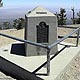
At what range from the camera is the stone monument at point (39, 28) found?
24.1 feet

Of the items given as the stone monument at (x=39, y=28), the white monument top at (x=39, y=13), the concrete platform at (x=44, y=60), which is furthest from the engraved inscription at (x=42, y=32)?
the concrete platform at (x=44, y=60)

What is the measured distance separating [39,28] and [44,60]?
1.07 metres

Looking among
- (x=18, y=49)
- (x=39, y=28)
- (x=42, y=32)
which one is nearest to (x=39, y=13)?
(x=39, y=28)

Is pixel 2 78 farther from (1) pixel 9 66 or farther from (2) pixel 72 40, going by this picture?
(2) pixel 72 40

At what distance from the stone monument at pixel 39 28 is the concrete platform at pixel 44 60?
Result: 0.32 meters

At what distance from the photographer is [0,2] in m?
17.1

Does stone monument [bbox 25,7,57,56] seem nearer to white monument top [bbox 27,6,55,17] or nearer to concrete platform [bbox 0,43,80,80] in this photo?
white monument top [bbox 27,6,55,17]

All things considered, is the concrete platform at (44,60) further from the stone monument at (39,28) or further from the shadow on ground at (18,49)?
the stone monument at (39,28)

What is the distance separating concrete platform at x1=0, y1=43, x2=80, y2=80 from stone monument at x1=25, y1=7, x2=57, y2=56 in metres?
0.32

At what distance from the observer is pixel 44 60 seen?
6945 mm

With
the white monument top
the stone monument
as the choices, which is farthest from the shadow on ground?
the white monument top

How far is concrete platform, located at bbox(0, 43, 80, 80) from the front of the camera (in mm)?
5831

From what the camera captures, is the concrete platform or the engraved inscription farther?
the engraved inscription

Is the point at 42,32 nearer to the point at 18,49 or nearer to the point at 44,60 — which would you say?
the point at 44,60
